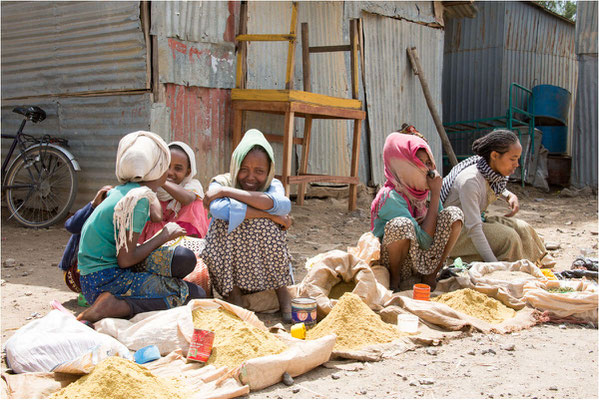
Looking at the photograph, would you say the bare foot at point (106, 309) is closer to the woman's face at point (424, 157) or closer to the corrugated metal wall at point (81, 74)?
the woman's face at point (424, 157)

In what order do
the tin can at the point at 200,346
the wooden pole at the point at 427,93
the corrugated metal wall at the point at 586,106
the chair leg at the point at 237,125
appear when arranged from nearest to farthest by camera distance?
the tin can at the point at 200,346 → the chair leg at the point at 237,125 → the wooden pole at the point at 427,93 → the corrugated metal wall at the point at 586,106

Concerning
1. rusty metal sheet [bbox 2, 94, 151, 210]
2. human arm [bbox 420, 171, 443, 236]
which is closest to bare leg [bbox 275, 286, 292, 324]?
human arm [bbox 420, 171, 443, 236]

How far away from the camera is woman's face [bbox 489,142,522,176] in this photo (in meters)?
4.45

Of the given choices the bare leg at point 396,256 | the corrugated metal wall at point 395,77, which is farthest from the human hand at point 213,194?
the corrugated metal wall at point 395,77

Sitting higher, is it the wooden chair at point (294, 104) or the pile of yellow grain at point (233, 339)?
the wooden chair at point (294, 104)

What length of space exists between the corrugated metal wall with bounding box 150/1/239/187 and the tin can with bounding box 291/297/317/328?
142 inches

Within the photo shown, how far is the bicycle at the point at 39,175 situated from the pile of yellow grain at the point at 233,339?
3871mm

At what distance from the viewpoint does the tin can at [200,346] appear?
2.56 metres

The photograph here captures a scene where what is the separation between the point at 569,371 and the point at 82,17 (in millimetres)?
5972

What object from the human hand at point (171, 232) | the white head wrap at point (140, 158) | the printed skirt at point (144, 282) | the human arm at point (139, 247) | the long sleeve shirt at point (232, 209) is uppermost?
the white head wrap at point (140, 158)

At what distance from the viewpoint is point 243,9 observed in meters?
6.66

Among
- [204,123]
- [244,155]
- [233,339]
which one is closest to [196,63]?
[204,123]

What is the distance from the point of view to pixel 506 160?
14.7 feet

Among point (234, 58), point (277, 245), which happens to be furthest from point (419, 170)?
point (234, 58)
